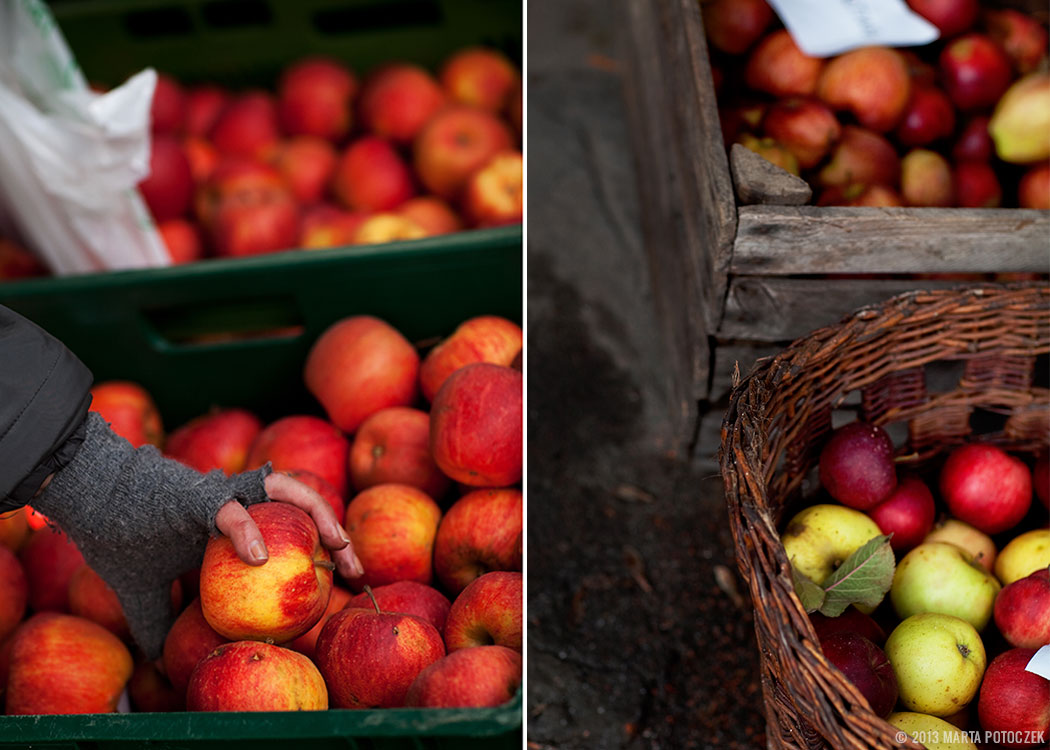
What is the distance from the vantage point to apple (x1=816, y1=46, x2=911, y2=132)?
1.80 m

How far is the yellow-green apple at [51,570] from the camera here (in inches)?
55.6

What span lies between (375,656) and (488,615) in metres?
0.15

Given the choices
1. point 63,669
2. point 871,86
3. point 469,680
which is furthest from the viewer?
point 871,86

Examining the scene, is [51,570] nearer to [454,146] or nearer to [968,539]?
[454,146]

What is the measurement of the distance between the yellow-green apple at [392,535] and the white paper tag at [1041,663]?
35.1 inches

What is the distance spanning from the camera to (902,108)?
6.01ft

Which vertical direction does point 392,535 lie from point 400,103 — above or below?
below

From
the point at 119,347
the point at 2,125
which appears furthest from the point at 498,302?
the point at 2,125

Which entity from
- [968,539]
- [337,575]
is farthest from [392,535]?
[968,539]

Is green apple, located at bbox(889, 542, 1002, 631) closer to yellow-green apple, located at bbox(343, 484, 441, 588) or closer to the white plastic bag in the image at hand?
yellow-green apple, located at bbox(343, 484, 441, 588)

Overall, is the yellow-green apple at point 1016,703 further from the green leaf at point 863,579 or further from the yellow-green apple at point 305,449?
the yellow-green apple at point 305,449

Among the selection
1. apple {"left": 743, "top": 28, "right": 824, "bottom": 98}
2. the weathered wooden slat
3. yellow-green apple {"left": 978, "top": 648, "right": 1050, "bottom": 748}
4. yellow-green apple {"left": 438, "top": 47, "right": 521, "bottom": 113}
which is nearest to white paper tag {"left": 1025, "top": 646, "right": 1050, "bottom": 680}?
yellow-green apple {"left": 978, "top": 648, "right": 1050, "bottom": 748}

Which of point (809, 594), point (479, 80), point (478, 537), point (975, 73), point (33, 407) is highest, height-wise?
point (33, 407)

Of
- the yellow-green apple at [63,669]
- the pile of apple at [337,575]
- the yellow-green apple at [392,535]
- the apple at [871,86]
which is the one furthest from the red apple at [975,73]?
the yellow-green apple at [63,669]
